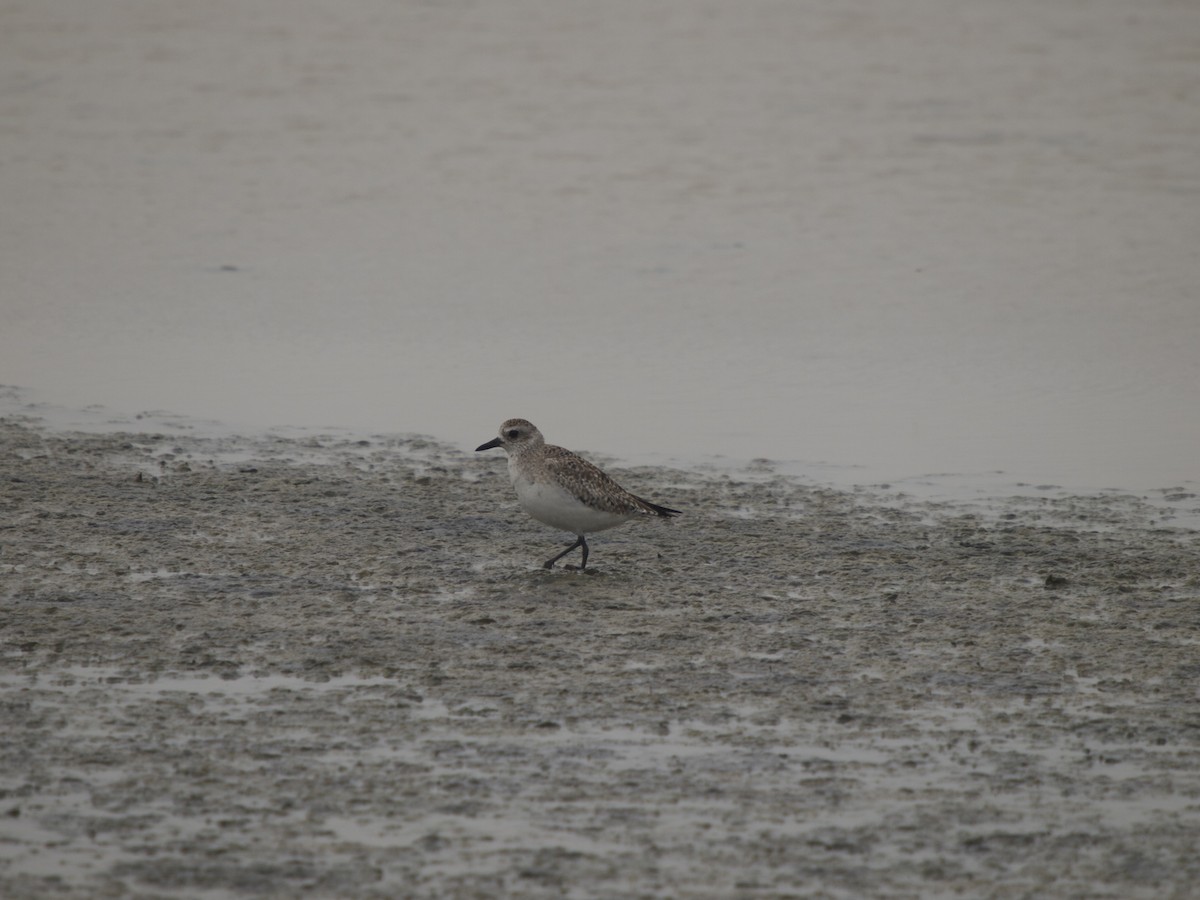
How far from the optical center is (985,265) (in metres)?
16.2

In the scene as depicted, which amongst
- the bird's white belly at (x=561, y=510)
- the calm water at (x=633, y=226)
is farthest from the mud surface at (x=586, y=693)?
the calm water at (x=633, y=226)

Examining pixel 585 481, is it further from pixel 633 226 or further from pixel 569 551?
pixel 633 226

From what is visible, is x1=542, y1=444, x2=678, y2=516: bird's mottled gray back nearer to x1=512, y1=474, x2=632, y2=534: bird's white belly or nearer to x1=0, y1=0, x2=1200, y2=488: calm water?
x1=512, y1=474, x2=632, y2=534: bird's white belly

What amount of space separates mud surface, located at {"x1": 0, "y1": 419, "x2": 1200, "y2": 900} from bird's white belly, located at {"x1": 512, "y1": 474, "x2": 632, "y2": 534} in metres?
0.25

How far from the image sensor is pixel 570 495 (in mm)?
8625

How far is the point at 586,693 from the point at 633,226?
11498 mm

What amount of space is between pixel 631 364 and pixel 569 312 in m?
1.58

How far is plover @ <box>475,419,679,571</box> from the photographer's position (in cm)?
863

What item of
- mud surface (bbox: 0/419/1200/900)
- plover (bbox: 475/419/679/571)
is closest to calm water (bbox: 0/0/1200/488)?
mud surface (bbox: 0/419/1200/900)

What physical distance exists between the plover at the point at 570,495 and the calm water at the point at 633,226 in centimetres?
212

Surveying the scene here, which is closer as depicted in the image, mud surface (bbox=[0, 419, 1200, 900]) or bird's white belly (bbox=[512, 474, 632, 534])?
mud surface (bbox=[0, 419, 1200, 900])

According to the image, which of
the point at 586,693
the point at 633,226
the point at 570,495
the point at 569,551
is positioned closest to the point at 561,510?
the point at 570,495

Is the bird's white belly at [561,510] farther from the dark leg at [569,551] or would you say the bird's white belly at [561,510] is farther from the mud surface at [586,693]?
the mud surface at [586,693]

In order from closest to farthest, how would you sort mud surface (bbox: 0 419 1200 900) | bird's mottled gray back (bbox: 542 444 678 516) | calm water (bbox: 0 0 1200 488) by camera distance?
mud surface (bbox: 0 419 1200 900) < bird's mottled gray back (bbox: 542 444 678 516) < calm water (bbox: 0 0 1200 488)
